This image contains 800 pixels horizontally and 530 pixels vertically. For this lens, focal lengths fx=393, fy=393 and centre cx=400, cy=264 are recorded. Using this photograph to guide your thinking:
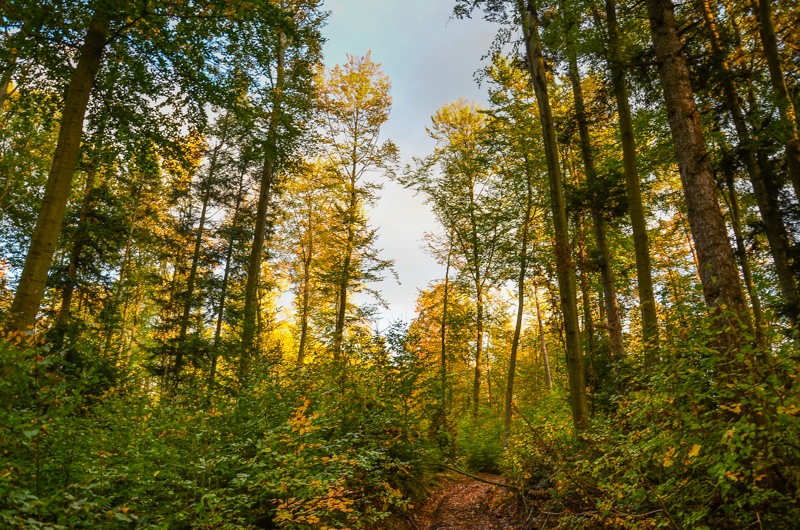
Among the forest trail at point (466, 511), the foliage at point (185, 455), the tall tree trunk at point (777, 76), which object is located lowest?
the forest trail at point (466, 511)

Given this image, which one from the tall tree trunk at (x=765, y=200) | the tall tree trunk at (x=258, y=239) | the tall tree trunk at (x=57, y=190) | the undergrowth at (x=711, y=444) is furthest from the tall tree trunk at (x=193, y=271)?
the tall tree trunk at (x=765, y=200)

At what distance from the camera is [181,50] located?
6.68 metres

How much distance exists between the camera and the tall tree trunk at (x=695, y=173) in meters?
4.32

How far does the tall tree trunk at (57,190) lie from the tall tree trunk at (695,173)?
306 inches

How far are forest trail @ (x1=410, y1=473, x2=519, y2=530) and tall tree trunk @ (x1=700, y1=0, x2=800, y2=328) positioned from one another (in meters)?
6.31

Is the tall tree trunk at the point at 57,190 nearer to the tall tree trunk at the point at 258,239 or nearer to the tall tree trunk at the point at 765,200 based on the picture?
the tall tree trunk at the point at 258,239

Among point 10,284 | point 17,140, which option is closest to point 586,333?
point 10,284

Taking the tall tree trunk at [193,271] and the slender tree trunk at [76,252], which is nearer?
the slender tree trunk at [76,252]

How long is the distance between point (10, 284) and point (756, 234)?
71.4 ft

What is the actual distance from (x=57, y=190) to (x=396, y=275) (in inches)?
519

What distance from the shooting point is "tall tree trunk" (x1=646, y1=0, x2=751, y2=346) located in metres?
4.32

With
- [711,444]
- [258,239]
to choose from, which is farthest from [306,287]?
[711,444]

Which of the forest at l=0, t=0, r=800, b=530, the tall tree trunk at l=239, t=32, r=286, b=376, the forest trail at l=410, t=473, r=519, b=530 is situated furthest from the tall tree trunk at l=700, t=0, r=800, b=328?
the tall tree trunk at l=239, t=32, r=286, b=376

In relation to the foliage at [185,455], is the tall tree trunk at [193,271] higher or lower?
higher
